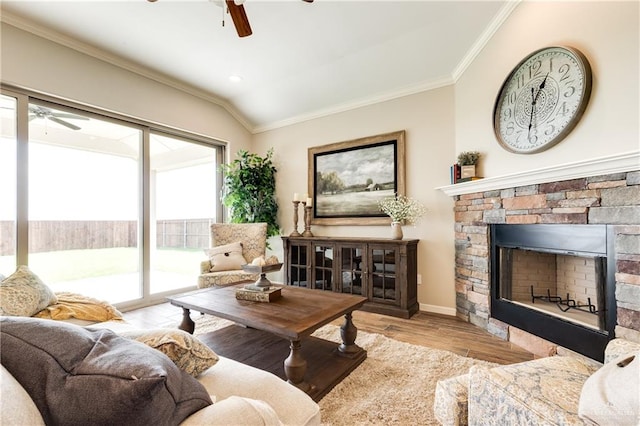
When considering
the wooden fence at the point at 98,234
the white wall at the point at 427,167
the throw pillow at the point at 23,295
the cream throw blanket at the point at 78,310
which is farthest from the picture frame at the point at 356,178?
the throw pillow at the point at 23,295

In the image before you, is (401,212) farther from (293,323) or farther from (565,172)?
(293,323)

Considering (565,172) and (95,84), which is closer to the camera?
(565,172)

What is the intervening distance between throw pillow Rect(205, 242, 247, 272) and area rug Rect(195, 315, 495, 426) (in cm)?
170

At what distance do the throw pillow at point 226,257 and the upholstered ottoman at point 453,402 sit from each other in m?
2.84

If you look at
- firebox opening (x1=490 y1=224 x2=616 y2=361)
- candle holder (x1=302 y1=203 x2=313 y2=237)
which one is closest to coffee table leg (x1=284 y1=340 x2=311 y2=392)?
firebox opening (x1=490 y1=224 x2=616 y2=361)

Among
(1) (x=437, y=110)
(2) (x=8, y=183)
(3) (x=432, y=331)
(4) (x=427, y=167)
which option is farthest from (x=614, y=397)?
(2) (x=8, y=183)

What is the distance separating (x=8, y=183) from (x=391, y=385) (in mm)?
3845

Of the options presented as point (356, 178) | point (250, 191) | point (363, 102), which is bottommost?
point (250, 191)

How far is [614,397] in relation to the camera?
2.64 ft

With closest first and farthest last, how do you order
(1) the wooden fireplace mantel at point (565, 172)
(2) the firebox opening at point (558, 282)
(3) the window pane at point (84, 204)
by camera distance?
(1) the wooden fireplace mantel at point (565, 172), (2) the firebox opening at point (558, 282), (3) the window pane at point (84, 204)

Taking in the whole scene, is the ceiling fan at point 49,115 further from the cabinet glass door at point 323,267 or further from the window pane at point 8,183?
the cabinet glass door at point 323,267

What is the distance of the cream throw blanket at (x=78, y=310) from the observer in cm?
176

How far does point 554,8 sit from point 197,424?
324 centimetres

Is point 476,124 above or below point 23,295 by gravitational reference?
above
